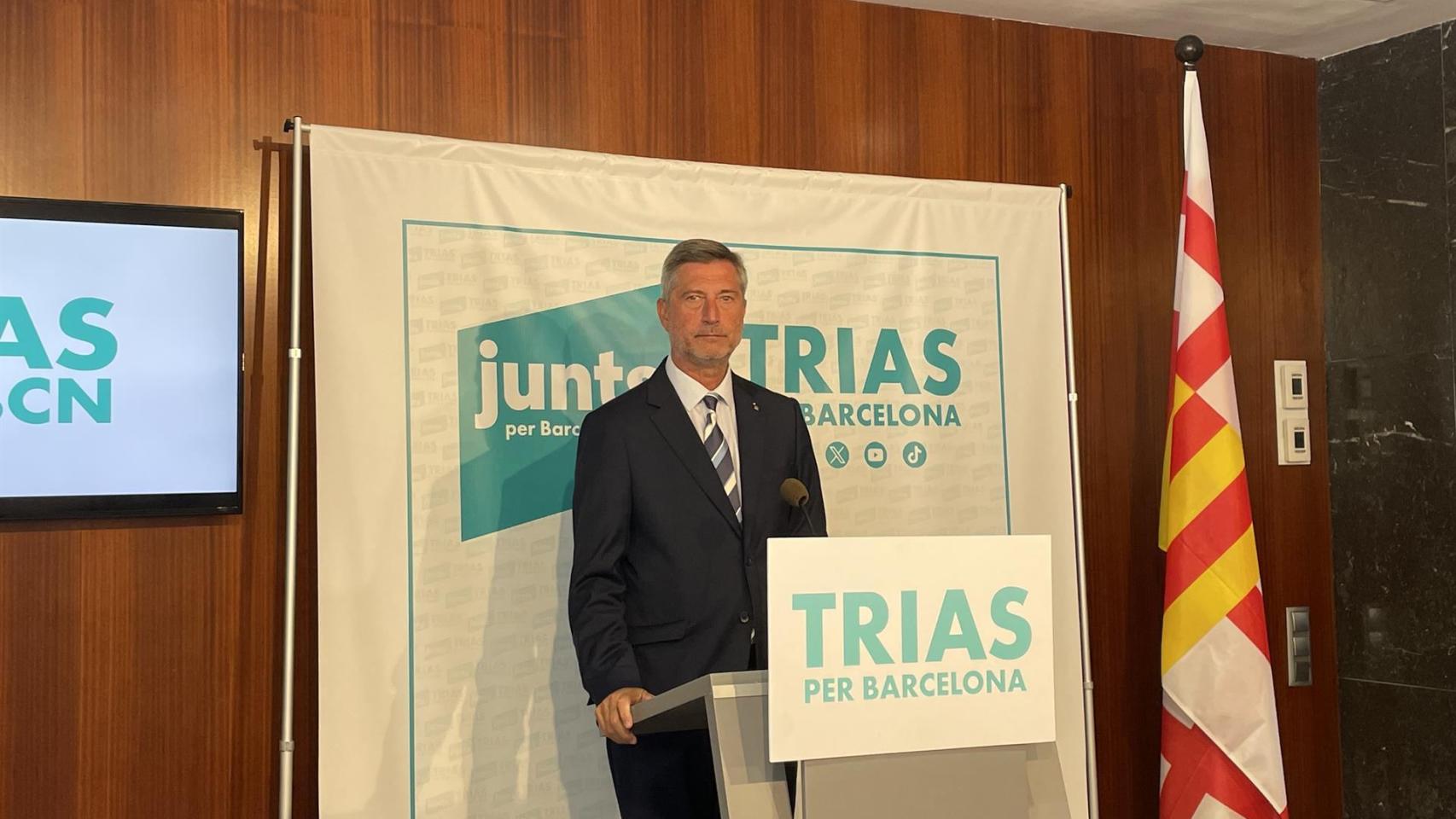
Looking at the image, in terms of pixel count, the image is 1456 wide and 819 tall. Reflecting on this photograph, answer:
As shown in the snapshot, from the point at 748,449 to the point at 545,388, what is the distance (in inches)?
30.0

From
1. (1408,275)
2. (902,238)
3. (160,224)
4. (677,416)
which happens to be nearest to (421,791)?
(677,416)

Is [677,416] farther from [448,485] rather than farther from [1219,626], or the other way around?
[1219,626]

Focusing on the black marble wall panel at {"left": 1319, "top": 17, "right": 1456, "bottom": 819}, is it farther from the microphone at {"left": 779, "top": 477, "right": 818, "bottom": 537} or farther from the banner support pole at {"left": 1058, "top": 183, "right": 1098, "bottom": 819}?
the microphone at {"left": 779, "top": 477, "right": 818, "bottom": 537}

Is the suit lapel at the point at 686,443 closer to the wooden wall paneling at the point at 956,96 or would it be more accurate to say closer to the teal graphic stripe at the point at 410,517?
the teal graphic stripe at the point at 410,517

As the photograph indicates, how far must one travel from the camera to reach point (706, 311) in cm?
289

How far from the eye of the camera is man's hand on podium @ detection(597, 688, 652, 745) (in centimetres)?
239

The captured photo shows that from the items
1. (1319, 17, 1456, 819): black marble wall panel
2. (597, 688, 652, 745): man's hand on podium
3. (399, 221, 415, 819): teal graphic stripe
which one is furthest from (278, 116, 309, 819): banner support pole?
(1319, 17, 1456, 819): black marble wall panel

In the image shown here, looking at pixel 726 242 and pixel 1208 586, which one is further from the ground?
pixel 726 242

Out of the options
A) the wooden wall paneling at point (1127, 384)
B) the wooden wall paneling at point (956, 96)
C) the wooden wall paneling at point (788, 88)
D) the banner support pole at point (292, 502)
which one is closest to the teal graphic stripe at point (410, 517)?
the banner support pole at point (292, 502)

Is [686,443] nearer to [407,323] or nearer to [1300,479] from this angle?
[407,323]

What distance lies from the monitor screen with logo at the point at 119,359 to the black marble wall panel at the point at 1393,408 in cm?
333

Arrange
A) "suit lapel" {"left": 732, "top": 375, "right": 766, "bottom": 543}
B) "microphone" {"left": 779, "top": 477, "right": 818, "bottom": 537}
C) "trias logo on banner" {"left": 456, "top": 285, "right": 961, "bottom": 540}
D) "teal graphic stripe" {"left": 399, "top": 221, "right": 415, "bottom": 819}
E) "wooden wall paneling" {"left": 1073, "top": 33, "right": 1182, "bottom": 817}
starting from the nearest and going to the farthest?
"microphone" {"left": 779, "top": 477, "right": 818, "bottom": 537} → "suit lapel" {"left": 732, "top": 375, "right": 766, "bottom": 543} → "teal graphic stripe" {"left": 399, "top": 221, "right": 415, "bottom": 819} → "trias logo on banner" {"left": 456, "top": 285, "right": 961, "bottom": 540} → "wooden wall paneling" {"left": 1073, "top": 33, "right": 1182, "bottom": 817}

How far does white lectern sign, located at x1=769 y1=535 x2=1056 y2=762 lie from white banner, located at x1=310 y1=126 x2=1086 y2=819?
60.9 inches

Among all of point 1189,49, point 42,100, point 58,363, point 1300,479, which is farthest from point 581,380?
point 1300,479
